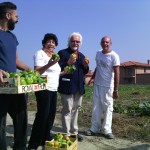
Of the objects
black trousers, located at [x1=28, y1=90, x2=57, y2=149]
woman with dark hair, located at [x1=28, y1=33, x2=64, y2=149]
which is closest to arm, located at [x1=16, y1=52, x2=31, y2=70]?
woman with dark hair, located at [x1=28, y1=33, x2=64, y2=149]

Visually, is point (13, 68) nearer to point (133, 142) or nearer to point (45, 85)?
point (45, 85)

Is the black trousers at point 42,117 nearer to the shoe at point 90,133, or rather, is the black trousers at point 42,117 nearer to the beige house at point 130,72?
the shoe at point 90,133

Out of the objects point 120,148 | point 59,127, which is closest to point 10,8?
point 120,148

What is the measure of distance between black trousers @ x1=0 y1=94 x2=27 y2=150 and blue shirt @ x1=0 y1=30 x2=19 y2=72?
1.35 ft

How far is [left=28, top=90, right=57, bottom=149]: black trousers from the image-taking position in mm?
5234

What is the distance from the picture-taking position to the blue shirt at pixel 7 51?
13.8ft

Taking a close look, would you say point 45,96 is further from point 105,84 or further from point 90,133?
point 90,133

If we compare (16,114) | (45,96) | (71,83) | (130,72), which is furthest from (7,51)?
(130,72)

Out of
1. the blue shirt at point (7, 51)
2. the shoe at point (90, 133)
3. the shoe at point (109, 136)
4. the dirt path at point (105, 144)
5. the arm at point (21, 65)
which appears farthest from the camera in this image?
the shoe at point (90, 133)

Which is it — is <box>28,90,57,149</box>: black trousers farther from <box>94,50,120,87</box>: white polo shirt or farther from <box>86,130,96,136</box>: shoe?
<box>94,50,120,87</box>: white polo shirt

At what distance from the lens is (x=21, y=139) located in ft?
15.4

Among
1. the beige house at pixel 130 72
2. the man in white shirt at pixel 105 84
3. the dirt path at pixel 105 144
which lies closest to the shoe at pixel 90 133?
the man in white shirt at pixel 105 84

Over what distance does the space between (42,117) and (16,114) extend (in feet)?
2.69

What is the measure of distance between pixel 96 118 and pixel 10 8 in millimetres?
3624
